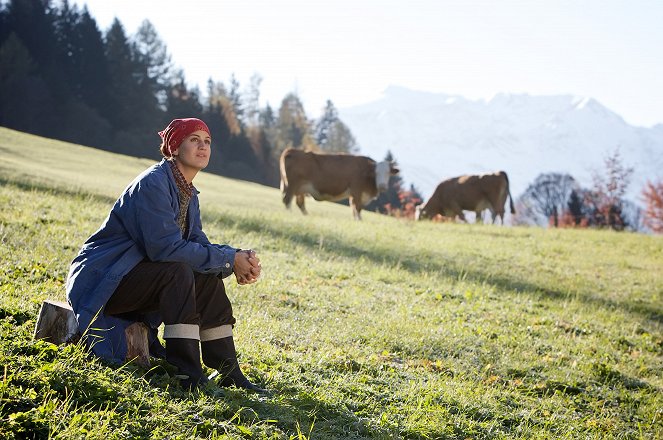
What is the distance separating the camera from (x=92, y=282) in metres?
4.53

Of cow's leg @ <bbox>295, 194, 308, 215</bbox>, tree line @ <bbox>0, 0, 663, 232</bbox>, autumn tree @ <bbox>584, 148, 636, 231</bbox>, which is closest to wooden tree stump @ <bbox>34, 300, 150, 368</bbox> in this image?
cow's leg @ <bbox>295, 194, 308, 215</bbox>

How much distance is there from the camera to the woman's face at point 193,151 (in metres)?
4.91

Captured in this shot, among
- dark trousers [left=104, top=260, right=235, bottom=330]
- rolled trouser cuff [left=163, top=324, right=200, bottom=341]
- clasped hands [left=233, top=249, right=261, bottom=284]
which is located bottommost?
rolled trouser cuff [left=163, top=324, right=200, bottom=341]

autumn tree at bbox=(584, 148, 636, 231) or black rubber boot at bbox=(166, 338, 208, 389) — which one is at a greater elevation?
autumn tree at bbox=(584, 148, 636, 231)

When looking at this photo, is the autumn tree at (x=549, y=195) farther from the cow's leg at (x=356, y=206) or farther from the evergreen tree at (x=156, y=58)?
the cow's leg at (x=356, y=206)

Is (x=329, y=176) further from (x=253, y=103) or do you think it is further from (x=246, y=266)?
(x=253, y=103)

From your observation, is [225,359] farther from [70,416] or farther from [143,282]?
[70,416]

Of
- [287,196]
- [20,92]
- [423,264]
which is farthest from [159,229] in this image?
[20,92]

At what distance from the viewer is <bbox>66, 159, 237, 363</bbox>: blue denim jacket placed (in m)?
4.49

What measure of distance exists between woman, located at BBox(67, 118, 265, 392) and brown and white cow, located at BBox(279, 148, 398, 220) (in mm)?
16982

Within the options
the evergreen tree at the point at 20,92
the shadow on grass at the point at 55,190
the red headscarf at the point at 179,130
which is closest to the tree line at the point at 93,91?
the evergreen tree at the point at 20,92

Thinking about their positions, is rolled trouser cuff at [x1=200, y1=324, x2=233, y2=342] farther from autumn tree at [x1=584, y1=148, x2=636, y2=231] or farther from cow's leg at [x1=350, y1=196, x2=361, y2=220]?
autumn tree at [x1=584, y1=148, x2=636, y2=231]

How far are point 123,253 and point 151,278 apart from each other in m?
0.28

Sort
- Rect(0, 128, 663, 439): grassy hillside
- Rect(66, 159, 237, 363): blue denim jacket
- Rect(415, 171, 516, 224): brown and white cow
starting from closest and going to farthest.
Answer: Rect(0, 128, 663, 439): grassy hillside, Rect(66, 159, 237, 363): blue denim jacket, Rect(415, 171, 516, 224): brown and white cow
